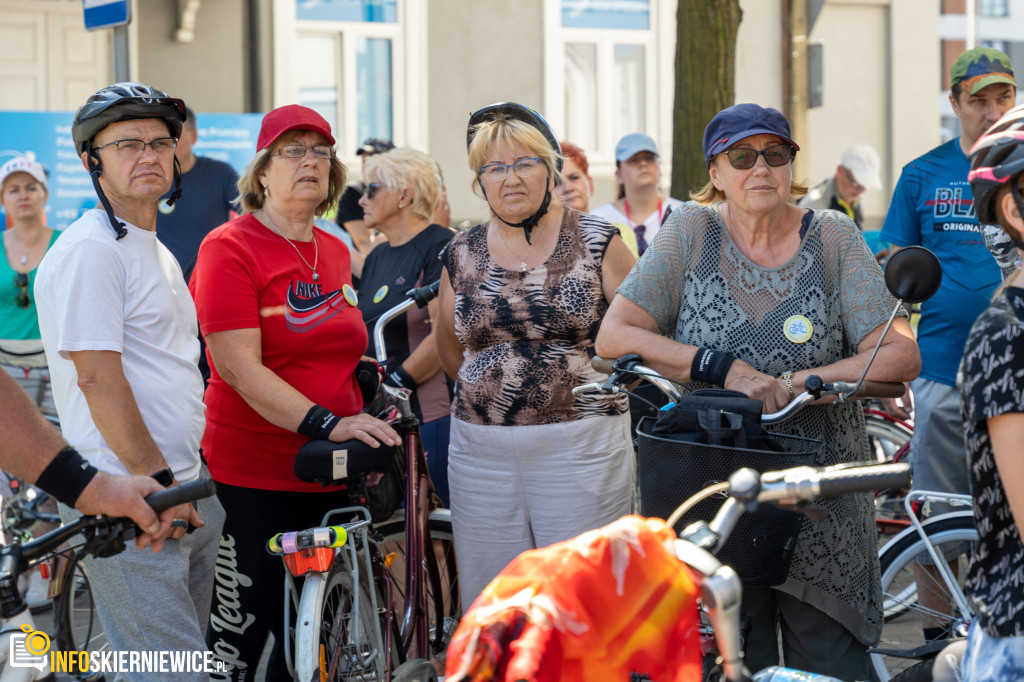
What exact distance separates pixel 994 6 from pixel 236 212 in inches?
588

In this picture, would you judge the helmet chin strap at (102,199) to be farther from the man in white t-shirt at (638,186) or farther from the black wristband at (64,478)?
the man in white t-shirt at (638,186)

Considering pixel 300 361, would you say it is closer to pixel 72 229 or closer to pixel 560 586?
pixel 72 229

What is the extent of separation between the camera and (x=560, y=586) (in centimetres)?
179

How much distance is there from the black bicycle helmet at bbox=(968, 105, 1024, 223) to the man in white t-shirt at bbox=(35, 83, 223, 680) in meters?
1.99

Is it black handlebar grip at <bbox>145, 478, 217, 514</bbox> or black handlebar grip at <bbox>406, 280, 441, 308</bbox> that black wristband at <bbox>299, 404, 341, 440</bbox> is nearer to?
black handlebar grip at <bbox>406, 280, 441, 308</bbox>

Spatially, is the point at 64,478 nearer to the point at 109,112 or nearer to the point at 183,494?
Answer: the point at 183,494

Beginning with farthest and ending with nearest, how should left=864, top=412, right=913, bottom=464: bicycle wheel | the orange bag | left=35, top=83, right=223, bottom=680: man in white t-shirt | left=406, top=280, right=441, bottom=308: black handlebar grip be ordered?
left=864, top=412, right=913, bottom=464: bicycle wheel → left=406, top=280, right=441, bottom=308: black handlebar grip → left=35, top=83, right=223, bottom=680: man in white t-shirt → the orange bag

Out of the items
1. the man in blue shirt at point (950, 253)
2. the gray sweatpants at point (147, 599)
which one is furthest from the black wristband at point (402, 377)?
the man in blue shirt at point (950, 253)

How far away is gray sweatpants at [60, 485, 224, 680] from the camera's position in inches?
120

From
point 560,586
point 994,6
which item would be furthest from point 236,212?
point 994,6

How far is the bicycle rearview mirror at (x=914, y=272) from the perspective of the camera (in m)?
2.65

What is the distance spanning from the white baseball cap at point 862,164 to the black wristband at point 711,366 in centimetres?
694

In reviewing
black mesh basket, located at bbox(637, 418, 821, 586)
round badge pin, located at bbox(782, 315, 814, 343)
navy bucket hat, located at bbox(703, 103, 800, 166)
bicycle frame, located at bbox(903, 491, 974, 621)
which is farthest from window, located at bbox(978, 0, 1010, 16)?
black mesh basket, located at bbox(637, 418, 821, 586)

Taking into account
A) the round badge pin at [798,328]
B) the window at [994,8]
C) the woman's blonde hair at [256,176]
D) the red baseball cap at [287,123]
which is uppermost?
the window at [994,8]
